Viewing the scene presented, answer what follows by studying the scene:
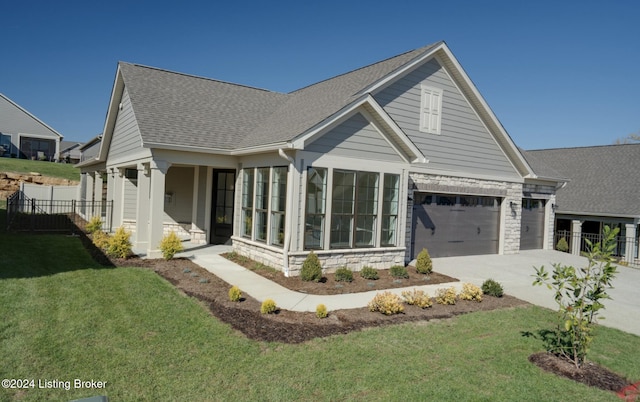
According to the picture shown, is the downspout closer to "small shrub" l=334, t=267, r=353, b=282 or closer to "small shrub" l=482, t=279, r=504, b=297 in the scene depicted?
"small shrub" l=334, t=267, r=353, b=282

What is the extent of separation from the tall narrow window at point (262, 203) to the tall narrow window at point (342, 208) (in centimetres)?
192

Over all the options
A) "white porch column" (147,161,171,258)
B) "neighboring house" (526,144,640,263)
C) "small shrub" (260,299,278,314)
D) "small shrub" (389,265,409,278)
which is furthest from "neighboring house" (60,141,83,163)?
"small shrub" (260,299,278,314)

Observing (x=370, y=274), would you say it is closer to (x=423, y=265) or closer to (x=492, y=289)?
(x=423, y=265)

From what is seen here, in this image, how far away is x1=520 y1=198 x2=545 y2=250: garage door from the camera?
56.4 ft

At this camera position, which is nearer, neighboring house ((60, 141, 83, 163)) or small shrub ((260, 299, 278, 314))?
small shrub ((260, 299, 278, 314))

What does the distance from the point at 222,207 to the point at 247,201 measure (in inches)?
94.5

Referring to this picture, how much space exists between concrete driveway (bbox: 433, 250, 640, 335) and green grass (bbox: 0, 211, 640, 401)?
1.42 m

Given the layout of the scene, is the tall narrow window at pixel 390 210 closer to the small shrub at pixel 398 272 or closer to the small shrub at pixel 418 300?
the small shrub at pixel 398 272

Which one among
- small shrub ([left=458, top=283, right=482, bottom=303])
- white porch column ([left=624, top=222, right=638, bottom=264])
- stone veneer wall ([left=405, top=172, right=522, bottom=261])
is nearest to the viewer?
small shrub ([left=458, top=283, right=482, bottom=303])

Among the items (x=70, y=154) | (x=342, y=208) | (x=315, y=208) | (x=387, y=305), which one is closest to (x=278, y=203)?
(x=315, y=208)

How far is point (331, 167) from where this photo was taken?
10.9 meters

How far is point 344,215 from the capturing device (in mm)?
11219

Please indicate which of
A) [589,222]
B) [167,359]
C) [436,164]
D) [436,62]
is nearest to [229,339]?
[167,359]

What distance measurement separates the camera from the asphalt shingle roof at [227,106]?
12.0 metres
